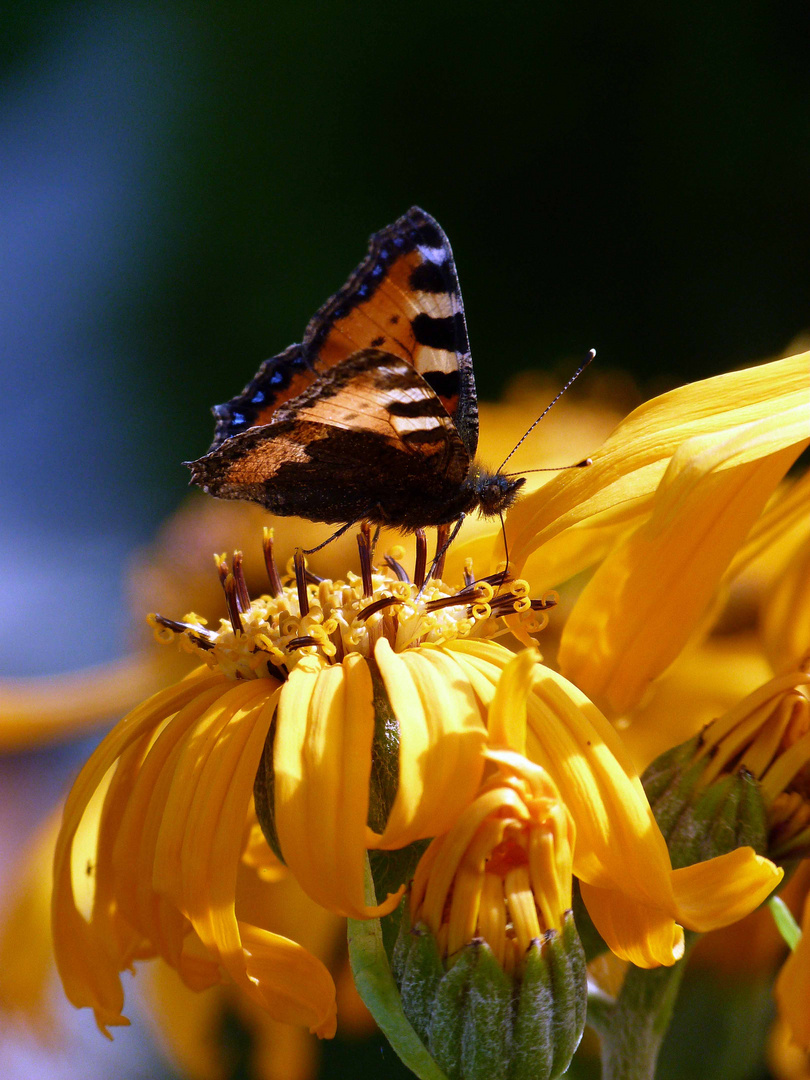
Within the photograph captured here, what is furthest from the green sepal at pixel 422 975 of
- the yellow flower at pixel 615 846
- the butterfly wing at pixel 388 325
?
the butterfly wing at pixel 388 325

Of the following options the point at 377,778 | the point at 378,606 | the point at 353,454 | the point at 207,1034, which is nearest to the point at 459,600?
the point at 378,606

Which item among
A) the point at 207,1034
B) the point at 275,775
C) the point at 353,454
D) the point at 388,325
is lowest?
the point at 207,1034

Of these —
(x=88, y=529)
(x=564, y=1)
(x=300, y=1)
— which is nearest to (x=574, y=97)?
(x=564, y=1)

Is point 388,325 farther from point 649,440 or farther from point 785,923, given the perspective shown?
point 785,923

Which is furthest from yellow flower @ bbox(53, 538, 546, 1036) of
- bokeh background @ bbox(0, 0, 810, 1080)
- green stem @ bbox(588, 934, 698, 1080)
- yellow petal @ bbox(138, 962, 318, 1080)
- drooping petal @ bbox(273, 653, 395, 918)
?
bokeh background @ bbox(0, 0, 810, 1080)

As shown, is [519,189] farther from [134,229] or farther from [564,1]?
[134,229]

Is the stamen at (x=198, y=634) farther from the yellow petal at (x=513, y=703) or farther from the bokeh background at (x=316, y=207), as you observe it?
the bokeh background at (x=316, y=207)
